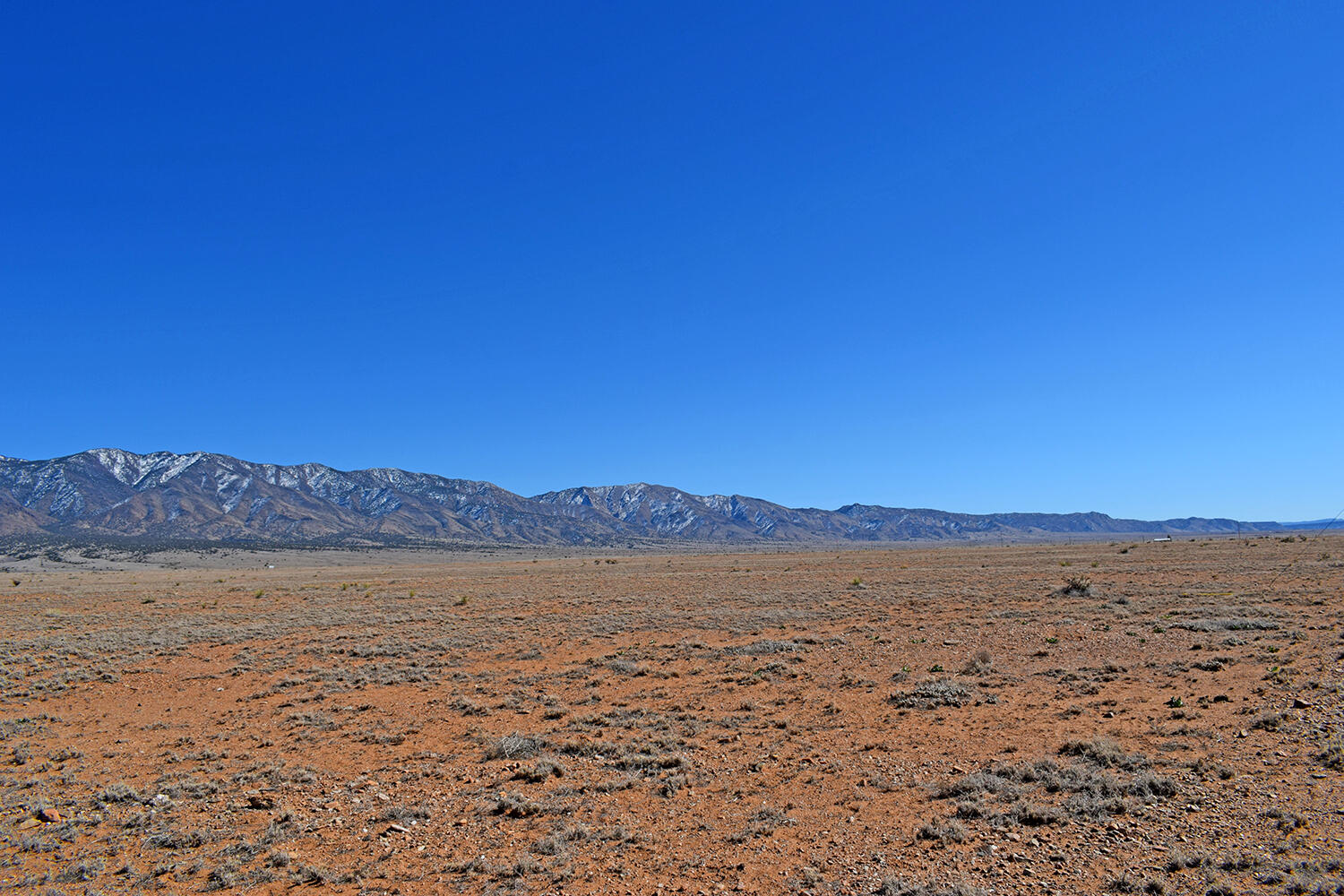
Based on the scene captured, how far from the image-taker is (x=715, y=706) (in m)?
13.8

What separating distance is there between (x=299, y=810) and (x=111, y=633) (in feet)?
74.1

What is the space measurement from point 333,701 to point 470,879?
32.4ft

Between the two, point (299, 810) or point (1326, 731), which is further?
point (1326, 731)

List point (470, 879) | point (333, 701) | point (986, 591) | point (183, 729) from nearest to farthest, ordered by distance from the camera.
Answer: point (470, 879) → point (183, 729) → point (333, 701) → point (986, 591)

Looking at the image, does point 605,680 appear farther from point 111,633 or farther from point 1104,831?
point 111,633

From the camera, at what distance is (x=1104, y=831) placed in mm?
7250

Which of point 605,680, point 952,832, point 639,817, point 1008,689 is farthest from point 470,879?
point 1008,689

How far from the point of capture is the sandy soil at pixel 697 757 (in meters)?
7.06

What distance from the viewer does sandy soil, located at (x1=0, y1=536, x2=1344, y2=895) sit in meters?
7.06

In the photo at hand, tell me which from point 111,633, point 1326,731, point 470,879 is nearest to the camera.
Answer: point 470,879

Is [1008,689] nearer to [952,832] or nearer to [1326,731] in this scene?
[1326,731]

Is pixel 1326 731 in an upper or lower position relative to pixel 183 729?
upper

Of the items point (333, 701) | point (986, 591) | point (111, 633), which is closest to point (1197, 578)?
point (986, 591)

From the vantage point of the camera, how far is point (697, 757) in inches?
420
